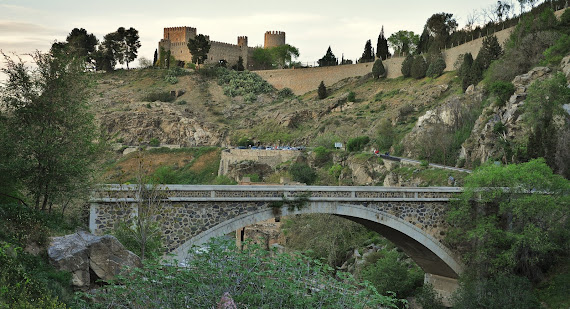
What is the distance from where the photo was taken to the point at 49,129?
705 inches

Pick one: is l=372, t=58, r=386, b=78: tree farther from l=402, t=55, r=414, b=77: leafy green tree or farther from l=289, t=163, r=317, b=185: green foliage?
l=289, t=163, r=317, b=185: green foliage

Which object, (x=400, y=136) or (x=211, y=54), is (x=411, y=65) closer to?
(x=400, y=136)

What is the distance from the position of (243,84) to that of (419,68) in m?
27.4

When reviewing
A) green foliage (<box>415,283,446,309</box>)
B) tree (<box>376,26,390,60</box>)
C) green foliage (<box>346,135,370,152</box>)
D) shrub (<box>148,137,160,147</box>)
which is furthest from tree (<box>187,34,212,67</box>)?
green foliage (<box>415,283,446,309</box>)

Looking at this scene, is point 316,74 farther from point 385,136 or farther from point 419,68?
point 385,136

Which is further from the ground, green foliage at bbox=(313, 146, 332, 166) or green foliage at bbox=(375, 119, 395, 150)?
green foliage at bbox=(375, 119, 395, 150)

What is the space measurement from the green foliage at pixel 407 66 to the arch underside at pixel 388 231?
157 feet

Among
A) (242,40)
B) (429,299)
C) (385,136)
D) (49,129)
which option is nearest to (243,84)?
(242,40)

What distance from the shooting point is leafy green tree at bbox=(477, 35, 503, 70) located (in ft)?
177

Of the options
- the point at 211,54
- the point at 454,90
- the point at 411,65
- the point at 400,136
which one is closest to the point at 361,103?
the point at 411,65

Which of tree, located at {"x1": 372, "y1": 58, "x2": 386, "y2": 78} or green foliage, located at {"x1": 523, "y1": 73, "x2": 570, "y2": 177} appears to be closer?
green foliage, located at {"x1": 523, "y1": 73, "x2": 570, "y2": 177}

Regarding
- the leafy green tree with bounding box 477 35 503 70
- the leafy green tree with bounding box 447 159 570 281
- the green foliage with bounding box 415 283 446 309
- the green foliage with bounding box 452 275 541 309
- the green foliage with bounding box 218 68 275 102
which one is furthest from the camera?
the green foliage with bounding box 218 68 275 102

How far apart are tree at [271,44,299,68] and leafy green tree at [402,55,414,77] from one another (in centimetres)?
2862

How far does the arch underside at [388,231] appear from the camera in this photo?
72.7 feet
